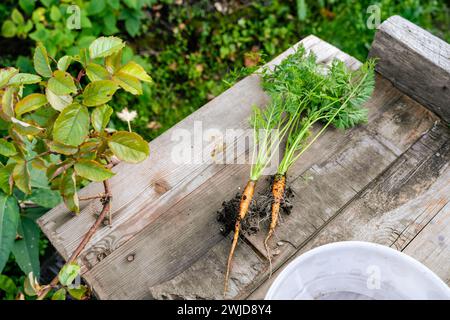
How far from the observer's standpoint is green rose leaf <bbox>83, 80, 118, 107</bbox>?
1454 mm

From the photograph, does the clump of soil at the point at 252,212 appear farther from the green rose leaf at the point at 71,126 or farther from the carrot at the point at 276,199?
the green rose leaf at the point at 71,126

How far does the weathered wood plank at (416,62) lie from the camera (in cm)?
192

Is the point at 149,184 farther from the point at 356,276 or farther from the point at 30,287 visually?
the point at 356,276

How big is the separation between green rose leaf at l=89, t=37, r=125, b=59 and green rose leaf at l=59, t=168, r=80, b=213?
39 cm

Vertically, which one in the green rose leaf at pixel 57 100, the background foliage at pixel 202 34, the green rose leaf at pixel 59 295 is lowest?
the background foliage at pixel 202 34

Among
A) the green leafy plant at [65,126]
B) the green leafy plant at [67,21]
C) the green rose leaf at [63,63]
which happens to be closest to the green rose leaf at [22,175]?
the green leafy plant at [65,126]

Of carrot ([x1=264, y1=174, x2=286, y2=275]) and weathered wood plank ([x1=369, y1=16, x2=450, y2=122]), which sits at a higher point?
weathered wood plank ([x1=369, y1=16, x2=450, y2=122])

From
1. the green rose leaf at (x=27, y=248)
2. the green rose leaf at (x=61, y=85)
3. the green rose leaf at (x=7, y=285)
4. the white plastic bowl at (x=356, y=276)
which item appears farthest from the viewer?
the green rose leaf at (x=7, y=285)

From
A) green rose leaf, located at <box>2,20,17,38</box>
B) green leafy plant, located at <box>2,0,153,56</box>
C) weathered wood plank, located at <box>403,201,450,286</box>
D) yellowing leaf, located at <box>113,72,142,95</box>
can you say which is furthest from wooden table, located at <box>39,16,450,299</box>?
green rose leaf, located at <box>2,20,17,38</box>

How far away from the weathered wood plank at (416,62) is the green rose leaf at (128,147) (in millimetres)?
1187

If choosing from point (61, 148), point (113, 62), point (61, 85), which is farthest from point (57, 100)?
point (113, 62)

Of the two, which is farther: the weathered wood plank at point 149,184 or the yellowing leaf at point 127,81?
the weathered wood plank at point 149,184

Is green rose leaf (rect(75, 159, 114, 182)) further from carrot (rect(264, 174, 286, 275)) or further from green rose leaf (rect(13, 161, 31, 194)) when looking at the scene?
carrot (rect(264, 174, 286, 275))

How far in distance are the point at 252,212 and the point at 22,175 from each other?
0.78 meters
